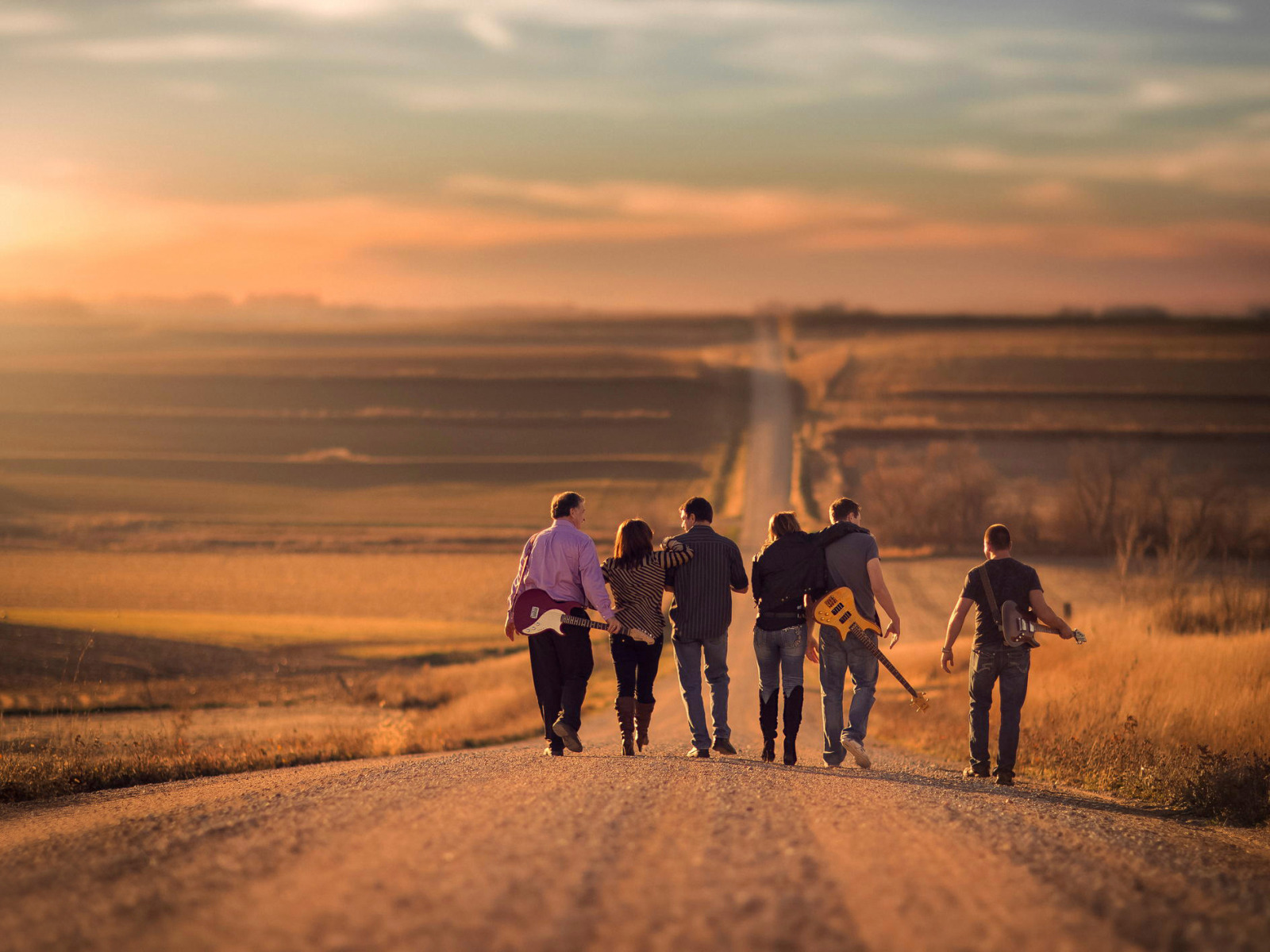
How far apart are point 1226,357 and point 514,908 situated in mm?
119291

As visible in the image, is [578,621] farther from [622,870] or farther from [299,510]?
[299,510]

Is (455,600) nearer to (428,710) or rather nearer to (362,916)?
(428,710)

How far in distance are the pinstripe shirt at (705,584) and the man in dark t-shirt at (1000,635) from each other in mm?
1968

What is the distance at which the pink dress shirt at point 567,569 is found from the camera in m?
9.34

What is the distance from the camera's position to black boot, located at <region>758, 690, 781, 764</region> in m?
9.73

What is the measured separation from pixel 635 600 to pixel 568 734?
4.64 feet

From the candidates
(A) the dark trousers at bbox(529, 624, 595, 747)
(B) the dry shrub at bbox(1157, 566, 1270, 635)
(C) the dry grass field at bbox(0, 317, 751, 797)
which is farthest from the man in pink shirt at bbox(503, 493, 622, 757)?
(B) the dry shrub at bbox(1157, 566, 1270, 635)

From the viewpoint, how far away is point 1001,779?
9461 millimetres

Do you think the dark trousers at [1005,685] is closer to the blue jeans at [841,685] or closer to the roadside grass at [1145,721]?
the blue jeans at [841,685]

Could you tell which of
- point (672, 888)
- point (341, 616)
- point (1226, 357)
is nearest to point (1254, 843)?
point (672, 888)

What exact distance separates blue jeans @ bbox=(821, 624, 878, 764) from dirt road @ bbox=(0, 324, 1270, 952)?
1498mm

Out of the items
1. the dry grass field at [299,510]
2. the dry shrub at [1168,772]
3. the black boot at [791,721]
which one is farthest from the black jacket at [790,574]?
the dry grass field at [299,510]

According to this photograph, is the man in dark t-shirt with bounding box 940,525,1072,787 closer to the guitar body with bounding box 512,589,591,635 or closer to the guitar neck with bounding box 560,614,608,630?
the guitar neck with bounding box 560,614,608,630

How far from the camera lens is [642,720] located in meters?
10.2
